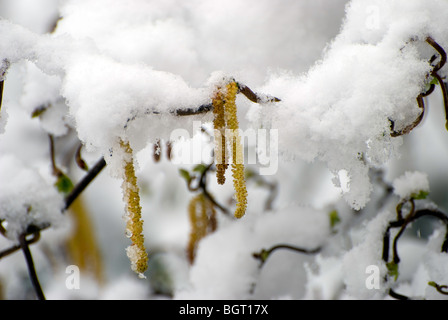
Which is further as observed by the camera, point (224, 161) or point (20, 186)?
point (20, 186)

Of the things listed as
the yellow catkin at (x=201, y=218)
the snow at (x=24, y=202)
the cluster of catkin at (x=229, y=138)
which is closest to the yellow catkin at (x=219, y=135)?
the cluster of catkin at (x=229, y=138)

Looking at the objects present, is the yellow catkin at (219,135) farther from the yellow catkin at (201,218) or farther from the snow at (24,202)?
the yellow catkin at (201,218)

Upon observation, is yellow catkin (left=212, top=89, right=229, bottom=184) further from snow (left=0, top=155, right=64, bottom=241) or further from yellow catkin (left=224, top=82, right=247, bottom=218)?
snow (left=0, top=155, right=64, bottom=241)

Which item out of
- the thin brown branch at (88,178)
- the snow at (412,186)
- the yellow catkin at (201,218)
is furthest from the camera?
the yellow catkin at (201,218)

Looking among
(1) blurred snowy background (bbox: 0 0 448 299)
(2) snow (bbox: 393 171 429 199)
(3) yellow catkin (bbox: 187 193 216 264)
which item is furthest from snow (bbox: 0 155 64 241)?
(2) snow (bbox: 393 171 429 199)

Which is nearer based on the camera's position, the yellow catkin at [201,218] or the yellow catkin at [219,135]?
the yellow catkin at [219,135]
